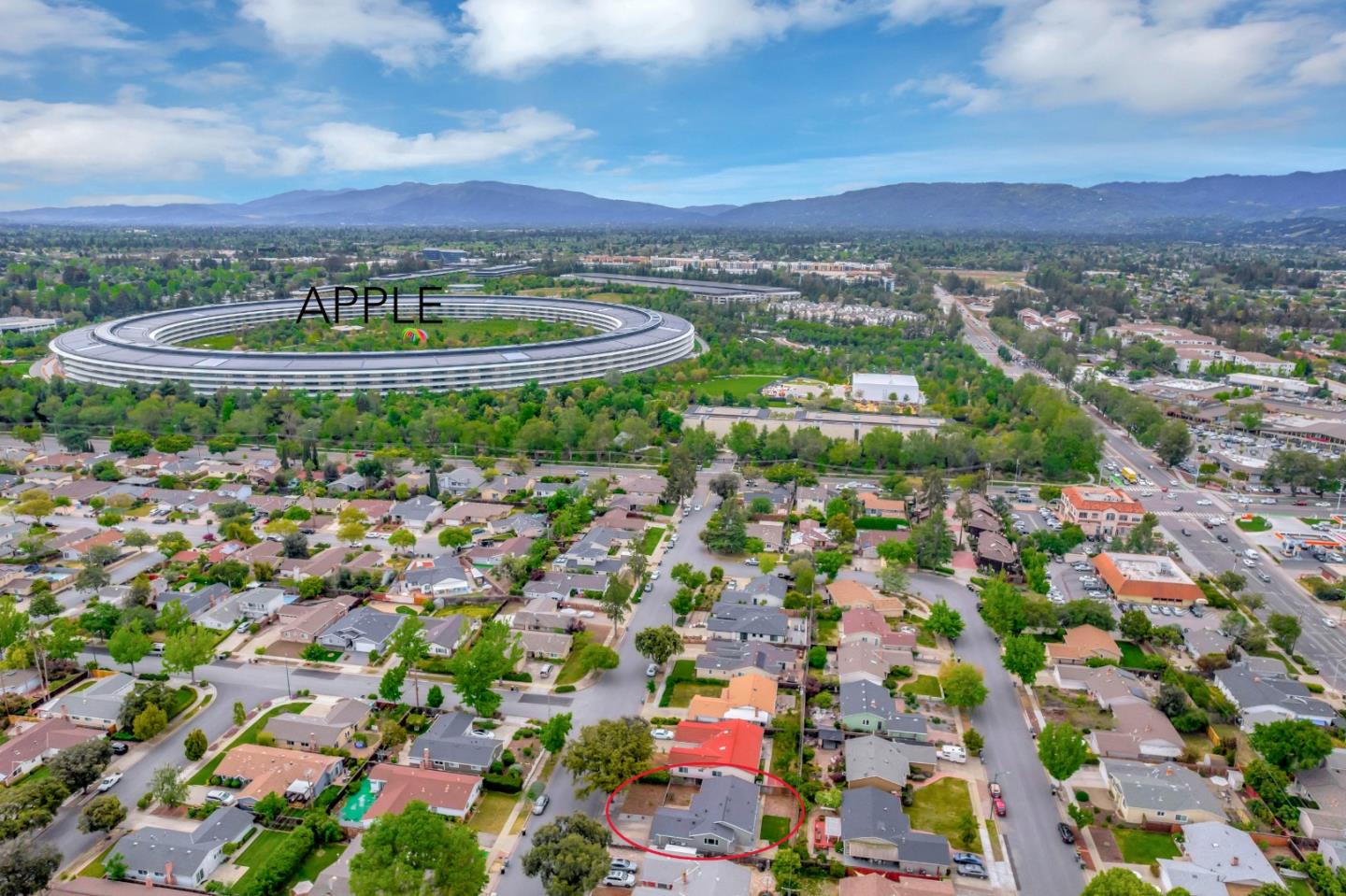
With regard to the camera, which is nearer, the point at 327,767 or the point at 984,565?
the point at 327,767

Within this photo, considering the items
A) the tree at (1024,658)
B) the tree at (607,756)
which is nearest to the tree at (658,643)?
the tree at (607,756)

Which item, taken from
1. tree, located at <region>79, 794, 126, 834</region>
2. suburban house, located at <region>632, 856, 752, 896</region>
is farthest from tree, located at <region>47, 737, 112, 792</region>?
suburban house, located at <region>632, 856, 752, 896</region>

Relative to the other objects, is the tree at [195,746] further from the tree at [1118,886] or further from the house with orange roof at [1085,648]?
the house with orange roof at [1085,648]

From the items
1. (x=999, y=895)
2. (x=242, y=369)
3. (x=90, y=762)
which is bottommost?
(x=999, y=895)

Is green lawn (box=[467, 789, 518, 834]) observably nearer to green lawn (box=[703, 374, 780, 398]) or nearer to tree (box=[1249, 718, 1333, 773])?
tree (box=[1249, 718, 1333, 773])

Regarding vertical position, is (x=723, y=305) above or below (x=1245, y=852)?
above

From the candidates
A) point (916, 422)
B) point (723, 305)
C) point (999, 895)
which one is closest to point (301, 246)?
point (723, 305)

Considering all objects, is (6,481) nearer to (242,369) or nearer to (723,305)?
(242,369)
